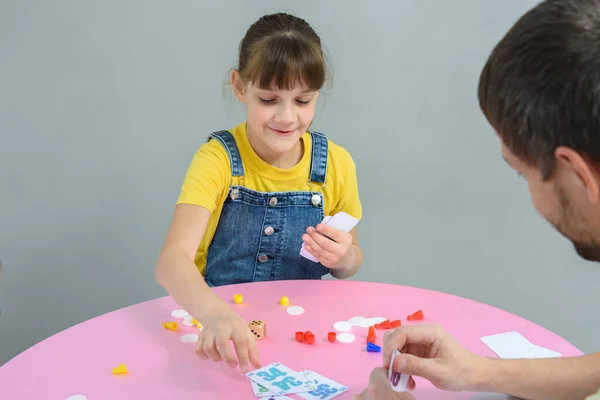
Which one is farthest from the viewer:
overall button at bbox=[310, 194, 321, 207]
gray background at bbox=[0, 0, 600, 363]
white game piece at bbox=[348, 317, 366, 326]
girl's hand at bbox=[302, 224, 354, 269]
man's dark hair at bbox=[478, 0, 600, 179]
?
gray background at bbox=[0, 0, 600, 363]

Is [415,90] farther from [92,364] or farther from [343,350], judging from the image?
[92,364]

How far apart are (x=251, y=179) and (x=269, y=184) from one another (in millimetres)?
45

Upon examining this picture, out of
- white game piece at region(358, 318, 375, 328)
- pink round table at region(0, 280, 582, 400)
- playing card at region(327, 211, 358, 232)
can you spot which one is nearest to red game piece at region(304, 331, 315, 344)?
pink round table at region(0, 280, 582, 400)

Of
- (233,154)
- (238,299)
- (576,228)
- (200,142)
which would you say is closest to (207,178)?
(233,154)

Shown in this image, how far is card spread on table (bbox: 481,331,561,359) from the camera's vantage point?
107 cm

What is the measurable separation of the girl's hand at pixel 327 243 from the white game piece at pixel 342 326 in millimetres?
198

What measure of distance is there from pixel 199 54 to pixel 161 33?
0.44 ft

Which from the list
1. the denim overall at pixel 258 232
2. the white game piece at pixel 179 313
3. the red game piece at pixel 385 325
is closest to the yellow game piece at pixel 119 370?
the white game piece at pixel 179 313

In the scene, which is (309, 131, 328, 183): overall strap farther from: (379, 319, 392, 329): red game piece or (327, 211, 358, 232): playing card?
(379, 319, 392, 329): red game piece

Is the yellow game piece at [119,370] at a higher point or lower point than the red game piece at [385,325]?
lower

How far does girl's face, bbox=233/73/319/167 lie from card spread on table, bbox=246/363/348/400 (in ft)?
1.98

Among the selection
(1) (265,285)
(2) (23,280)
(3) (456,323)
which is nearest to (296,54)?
(1) (265,285)

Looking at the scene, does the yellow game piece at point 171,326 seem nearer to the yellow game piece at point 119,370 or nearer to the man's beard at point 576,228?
the yellow game piece at point 119,370

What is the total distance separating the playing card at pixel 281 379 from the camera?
0.93m
